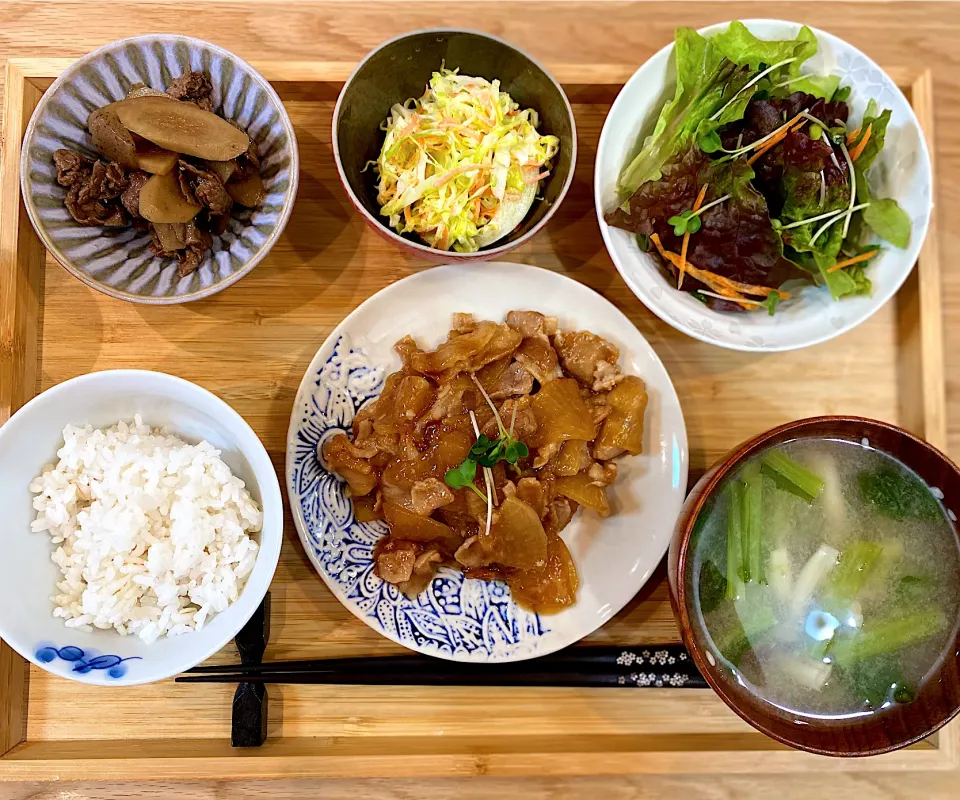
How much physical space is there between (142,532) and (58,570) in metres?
0.24

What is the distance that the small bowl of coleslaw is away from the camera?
6.36 feet

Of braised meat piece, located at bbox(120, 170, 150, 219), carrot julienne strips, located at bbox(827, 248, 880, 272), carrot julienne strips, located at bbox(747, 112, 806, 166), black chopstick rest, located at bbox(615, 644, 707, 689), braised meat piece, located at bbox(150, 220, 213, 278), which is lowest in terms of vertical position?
black chopstick rest, located at bbox(615, 644, 707, 689)

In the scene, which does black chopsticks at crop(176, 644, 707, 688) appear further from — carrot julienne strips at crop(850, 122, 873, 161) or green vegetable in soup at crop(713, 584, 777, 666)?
carrot julienne strips at crop(850, 122, 873, 161)

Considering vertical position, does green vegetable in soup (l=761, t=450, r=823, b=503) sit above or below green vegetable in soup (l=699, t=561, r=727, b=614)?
above

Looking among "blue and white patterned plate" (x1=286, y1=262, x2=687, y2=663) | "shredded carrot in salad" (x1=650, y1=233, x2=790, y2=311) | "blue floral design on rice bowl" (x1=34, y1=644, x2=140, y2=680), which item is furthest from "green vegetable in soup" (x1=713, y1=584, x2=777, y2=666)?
"blue floral design on rice bowl" (x1=34, y1=644, x2=140, y2=680)

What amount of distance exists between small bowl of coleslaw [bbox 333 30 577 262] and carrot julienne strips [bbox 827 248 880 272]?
2.51 ft

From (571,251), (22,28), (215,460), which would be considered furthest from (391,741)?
(22,28)

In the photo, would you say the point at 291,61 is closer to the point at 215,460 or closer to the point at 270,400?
the point at 270,400

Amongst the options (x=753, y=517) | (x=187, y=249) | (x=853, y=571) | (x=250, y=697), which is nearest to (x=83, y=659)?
(x=250, y=697)

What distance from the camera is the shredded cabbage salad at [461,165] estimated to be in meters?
1.95

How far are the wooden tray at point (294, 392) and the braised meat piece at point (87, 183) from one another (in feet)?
1.12

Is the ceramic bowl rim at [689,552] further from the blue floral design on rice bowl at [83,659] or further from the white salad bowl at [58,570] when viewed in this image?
the blue floral design on rice bowl at [83,659]

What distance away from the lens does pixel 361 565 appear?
6.57 feet

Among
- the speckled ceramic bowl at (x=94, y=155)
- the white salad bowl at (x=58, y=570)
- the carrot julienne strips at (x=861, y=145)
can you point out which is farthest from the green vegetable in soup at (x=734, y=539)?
the speckled ceramic bowl at (x=94, y=155)
